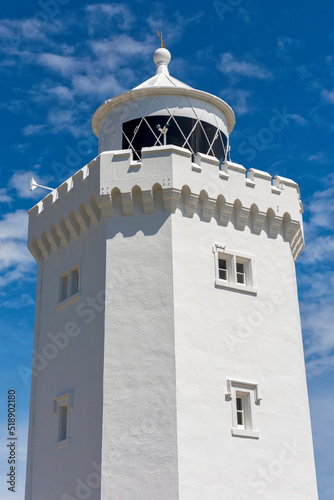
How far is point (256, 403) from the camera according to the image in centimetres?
1716

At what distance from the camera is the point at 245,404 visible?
1716cm

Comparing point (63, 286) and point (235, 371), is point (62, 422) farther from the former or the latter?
point (235, 371)

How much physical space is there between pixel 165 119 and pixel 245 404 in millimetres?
7761

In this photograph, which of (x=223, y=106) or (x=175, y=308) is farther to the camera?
(x=223, y=106)

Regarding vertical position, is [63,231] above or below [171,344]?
above

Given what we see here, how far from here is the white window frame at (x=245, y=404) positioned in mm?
16734

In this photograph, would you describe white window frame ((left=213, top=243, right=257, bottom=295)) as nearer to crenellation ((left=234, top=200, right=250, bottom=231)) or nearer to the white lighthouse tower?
the white lighthouse tower

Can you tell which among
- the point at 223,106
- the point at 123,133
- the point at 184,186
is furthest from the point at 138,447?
the point at 223,106

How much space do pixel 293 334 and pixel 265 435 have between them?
9.54 feet

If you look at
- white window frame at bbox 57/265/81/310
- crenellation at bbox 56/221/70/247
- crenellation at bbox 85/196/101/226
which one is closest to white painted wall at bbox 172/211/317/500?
crenellation at bbox 85/196/101/226

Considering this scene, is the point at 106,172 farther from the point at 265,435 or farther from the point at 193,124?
the point at 265,435

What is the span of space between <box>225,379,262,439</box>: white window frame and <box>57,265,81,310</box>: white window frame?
15.3 feet

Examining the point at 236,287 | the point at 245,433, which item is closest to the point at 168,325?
the point at 236,287

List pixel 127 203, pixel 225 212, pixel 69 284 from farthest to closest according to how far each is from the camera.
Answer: pixel 69 284, pixel 225 212, pixel 127 203
